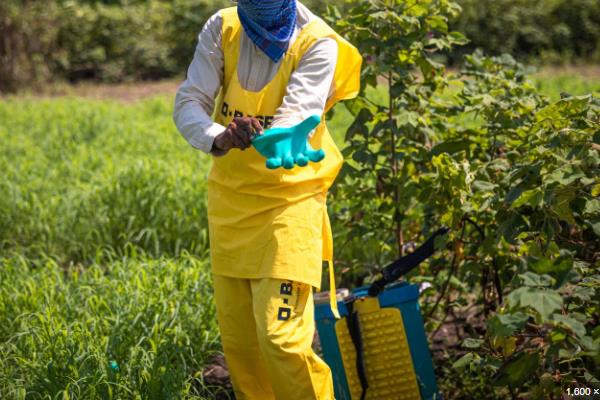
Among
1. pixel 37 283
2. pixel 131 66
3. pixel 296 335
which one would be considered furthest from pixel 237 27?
pixel 131 66

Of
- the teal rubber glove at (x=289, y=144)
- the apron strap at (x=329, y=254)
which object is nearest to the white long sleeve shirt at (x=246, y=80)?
the teal rubber glove at (x=289, y=144)

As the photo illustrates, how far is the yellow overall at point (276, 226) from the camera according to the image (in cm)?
274

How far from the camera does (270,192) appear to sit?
9.13 feet

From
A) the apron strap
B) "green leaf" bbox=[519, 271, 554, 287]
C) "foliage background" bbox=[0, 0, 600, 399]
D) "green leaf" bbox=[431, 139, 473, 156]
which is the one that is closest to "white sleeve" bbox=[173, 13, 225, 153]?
the apron strap

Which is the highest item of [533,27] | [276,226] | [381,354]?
[276,226]

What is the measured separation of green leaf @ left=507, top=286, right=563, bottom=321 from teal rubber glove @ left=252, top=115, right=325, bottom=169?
704 mm

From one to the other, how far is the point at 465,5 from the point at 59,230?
368 inches

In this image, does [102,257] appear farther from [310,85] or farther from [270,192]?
[310,85]

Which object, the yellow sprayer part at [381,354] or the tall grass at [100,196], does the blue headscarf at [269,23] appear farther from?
the tall grass at [100,196]

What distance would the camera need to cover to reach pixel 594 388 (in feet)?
7.90

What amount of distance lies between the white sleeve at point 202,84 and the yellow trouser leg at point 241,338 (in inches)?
21.1

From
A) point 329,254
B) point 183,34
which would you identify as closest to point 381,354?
point 329,254

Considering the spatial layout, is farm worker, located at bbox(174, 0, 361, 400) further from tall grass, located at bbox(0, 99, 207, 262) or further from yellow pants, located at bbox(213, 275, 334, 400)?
tall grass, located at bbox(0, 99, 207, 262)

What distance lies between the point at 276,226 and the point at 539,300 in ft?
3.17
